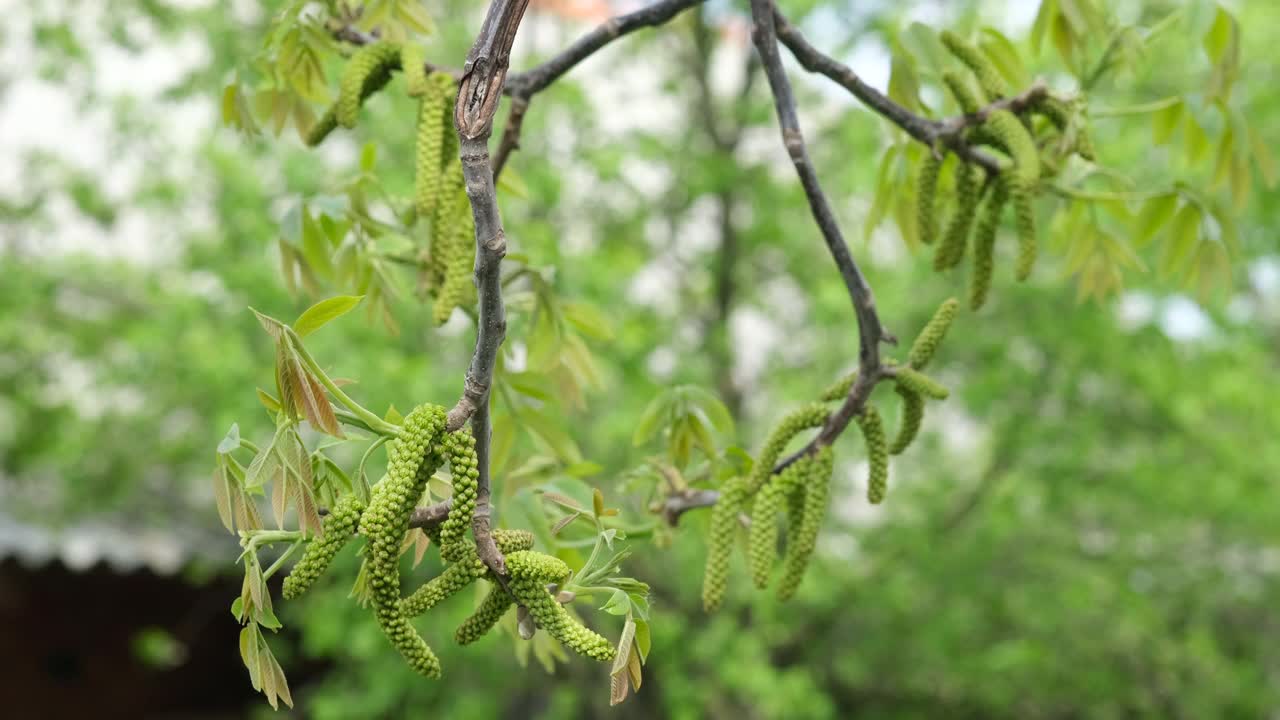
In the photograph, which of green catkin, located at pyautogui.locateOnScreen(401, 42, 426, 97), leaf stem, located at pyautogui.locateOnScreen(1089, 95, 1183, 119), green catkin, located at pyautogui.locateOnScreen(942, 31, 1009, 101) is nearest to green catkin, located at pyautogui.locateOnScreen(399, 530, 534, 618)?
green catkin, located at pyautogui.locateOnScreen(401, 42, 426, 97)

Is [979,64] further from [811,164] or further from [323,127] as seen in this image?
[323,127]

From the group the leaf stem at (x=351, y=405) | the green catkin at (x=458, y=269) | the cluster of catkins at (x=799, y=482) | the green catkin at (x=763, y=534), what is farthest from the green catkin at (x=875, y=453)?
the leaf stem at (x=351, y=405)

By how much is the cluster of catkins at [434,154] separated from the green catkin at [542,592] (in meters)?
0.40

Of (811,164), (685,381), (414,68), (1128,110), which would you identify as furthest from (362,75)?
(685,381)

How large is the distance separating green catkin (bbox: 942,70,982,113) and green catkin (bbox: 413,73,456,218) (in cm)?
60

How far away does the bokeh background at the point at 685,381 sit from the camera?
16.6 ft

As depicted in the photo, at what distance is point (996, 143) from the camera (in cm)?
147

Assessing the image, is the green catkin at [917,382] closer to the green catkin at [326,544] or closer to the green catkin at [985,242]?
the green catkin at [985,242]

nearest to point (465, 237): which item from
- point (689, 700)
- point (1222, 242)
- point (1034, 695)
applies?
point (1222, 242)

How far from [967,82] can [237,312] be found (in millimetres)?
4264

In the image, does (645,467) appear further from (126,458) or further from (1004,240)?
(126,458)

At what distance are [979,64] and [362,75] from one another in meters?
0.76

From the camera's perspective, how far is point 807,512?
1.35 metres

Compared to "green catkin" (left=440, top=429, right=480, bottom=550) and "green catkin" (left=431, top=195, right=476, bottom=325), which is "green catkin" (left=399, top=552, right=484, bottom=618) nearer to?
"green catkin" (left=440, top=429, right=480, bottom=550)
